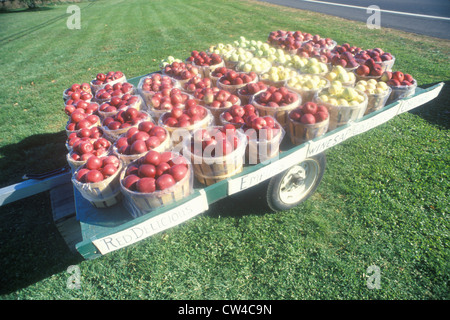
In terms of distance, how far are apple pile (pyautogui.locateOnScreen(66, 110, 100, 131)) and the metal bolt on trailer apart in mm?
634

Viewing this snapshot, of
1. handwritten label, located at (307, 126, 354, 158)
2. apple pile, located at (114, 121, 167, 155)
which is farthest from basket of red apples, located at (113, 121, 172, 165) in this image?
handwritten label, located at (307, 126, 354, 158)

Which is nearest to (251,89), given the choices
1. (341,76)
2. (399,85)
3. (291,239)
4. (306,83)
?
(306,83)

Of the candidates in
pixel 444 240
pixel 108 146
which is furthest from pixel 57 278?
pixel 444 240

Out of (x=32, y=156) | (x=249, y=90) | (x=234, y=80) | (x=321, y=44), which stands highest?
(x=321, y=44)

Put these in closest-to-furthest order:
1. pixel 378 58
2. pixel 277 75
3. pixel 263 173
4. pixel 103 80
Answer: pixel 263 173 → pixel 277 75 → pixel 378 58 → pixel 103 80

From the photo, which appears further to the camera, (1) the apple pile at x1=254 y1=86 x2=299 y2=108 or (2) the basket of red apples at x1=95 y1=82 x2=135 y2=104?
(2) the basket of red apples at x1=95 y1=82 x2=135 y2=104

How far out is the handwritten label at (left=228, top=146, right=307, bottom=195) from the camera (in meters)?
2.57

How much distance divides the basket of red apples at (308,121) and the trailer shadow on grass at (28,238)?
3259 mm

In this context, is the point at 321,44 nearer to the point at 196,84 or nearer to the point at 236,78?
the point at 236,78

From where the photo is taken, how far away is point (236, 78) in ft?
13.6

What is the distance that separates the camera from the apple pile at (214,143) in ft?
8.39

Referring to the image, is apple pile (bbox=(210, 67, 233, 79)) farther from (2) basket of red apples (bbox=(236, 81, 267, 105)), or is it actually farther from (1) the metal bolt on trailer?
(1) the metal bolt on trailer

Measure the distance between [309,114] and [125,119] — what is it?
7.92ft

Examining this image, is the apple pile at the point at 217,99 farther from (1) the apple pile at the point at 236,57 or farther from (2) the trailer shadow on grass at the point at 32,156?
(2) the trailer shadow on grass at the point at 32,156
